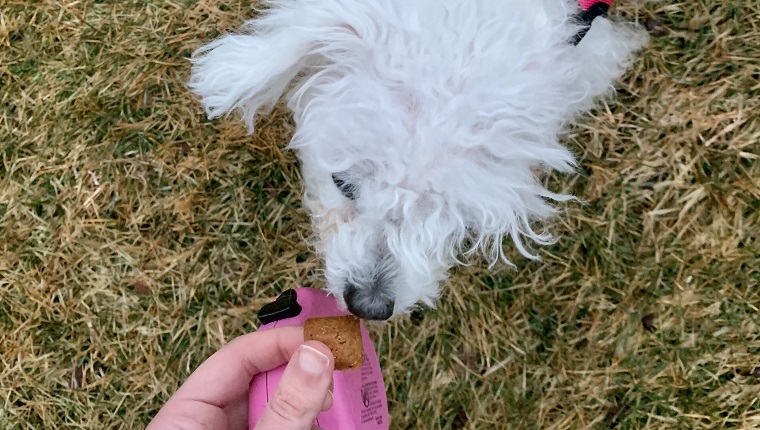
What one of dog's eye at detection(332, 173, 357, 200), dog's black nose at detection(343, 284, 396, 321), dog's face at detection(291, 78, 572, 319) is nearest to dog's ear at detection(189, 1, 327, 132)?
dog's face at detection(291, 78, 572, 319)

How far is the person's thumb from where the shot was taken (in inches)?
52.9

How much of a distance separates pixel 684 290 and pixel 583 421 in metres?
0.63

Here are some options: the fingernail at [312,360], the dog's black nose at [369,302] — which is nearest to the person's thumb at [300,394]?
the fingernail at [312,360]

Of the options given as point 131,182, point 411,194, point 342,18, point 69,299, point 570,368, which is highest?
point 342,18

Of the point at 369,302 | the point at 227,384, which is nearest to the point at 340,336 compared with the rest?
the point at 369,302

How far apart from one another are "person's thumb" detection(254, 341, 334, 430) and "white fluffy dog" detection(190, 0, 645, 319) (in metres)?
0.29

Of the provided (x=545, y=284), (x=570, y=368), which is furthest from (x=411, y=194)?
(x=570, y=368)

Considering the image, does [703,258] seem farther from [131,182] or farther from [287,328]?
[131,182]

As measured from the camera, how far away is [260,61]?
5.08ft

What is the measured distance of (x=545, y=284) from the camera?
2395 millimetres

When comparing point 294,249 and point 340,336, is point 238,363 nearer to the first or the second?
point 340,336

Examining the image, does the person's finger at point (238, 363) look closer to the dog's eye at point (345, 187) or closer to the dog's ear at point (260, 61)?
the dog's eye at point (345, 187)

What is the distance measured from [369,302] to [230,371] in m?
0.44

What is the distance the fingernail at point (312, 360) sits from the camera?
1.39m
